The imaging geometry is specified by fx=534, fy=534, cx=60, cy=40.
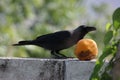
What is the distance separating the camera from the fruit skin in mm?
3734

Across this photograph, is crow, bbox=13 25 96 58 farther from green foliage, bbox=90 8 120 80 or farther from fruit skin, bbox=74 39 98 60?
green foliage, bbox=90 8 120 80

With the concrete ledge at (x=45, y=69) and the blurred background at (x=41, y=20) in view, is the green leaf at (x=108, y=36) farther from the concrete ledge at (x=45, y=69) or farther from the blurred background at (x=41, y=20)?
the blurred background at (x=41, y=20)

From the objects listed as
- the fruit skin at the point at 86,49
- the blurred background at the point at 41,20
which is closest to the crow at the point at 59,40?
the fruit skin at the point at 86,49

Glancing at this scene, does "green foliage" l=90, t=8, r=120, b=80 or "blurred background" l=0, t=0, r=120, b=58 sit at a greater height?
"green foliage" l=90, t=8, r=120, b=80

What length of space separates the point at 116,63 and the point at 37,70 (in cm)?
137

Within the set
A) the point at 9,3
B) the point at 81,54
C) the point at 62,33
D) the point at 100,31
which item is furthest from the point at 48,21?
the point at 81,54

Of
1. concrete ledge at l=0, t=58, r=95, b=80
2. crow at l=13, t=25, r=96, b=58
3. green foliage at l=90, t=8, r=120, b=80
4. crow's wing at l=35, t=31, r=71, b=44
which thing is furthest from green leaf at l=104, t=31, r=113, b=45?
crow's wing at l=35, t=31, r=71, b=44

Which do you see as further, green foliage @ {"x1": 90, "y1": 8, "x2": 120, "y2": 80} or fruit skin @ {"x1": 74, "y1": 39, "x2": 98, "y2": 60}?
fruit skin @ {"x1": 74, "y1": 39, "x2": 98, "y2": 60}

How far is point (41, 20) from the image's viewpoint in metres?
16.6

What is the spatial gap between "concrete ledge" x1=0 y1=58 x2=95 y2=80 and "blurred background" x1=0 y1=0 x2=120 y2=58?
7.01 meters

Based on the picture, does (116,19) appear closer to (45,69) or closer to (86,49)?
(86,49)

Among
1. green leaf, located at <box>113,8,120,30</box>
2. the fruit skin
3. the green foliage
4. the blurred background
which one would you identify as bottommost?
the blurred background

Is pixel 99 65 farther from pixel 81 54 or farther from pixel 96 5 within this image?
pixel 96 5

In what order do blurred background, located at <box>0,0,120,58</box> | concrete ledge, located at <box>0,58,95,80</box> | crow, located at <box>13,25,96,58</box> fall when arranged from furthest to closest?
blurred background, located at <box>0,0,120,58</box> < crow, located at <box>13,25,96,58</box> < concrete ledge, located at <box>0,58,95,80</box>
